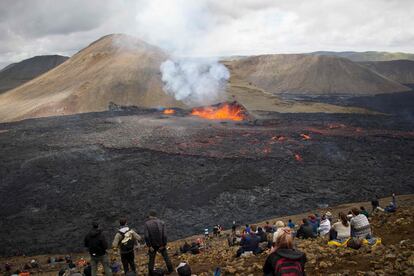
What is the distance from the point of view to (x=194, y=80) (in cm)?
7350

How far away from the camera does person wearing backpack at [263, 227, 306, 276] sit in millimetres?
5031

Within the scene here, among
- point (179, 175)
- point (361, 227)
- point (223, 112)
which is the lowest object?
point (179, 175)

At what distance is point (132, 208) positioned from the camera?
23469 millimetres

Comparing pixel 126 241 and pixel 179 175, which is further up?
pixel 126 241

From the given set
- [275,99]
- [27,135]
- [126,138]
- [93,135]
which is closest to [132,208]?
[126,138]

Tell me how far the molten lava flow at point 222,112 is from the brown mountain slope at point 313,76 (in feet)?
218

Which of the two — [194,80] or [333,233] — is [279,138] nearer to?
[333,233]

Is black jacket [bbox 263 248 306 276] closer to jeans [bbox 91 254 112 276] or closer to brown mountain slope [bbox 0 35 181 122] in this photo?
jeans [bbox 91 254 112 276]

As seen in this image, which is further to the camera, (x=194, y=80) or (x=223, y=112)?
(x=194, y=80)

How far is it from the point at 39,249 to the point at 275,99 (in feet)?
221

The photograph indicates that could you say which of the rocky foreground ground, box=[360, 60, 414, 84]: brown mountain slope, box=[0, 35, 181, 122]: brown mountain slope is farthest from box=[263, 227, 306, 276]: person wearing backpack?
box=[360, 60, 414, 84]: brown mountain slope

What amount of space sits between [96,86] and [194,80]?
1908 centimetres

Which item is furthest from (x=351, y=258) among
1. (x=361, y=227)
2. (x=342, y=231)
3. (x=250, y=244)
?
(x=250, y=244)

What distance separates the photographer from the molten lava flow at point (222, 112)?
5706 centimetres
